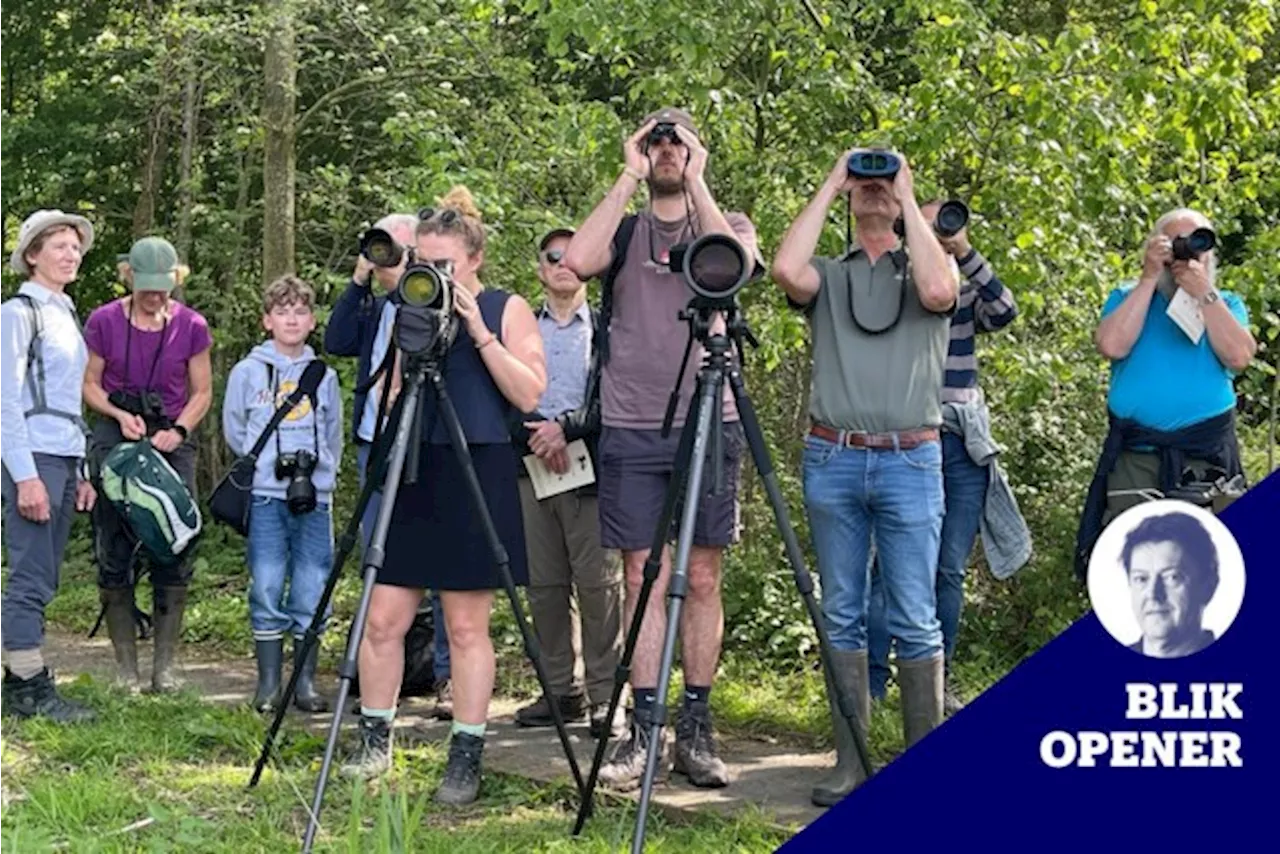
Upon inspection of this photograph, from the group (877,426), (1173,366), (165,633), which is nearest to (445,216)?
(877,426)

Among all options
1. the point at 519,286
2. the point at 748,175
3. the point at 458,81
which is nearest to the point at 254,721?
the point at 519,286

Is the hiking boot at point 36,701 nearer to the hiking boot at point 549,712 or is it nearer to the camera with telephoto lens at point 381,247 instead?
the hiking boot at point 549,712

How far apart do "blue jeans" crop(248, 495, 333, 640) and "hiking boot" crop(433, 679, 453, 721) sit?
61cm

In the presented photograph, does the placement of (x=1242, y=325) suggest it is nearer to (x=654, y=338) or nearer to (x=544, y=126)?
(x=654, y=338)

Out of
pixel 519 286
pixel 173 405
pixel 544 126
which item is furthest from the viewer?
pixel 544 126

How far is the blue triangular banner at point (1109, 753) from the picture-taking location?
327 centimetres

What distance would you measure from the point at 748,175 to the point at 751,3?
0.79 meters

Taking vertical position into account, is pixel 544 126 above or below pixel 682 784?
above

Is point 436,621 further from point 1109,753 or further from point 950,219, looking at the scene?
point 1109,753

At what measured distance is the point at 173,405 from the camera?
6.77 metres

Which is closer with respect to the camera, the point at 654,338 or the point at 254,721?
the point at 654,338

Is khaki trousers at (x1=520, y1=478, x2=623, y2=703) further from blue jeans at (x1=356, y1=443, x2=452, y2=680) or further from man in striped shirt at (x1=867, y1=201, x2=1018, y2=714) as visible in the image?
man in striped shirt at (x1=867, y1=201, x2=1018, y2=714)

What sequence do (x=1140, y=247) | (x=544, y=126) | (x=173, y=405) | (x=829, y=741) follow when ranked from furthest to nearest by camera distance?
(x=544, y=126) → (x=1140, y=247) → (x=173, y=405) → (x=829, y=741)

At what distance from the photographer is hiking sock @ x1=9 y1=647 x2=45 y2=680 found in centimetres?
608
